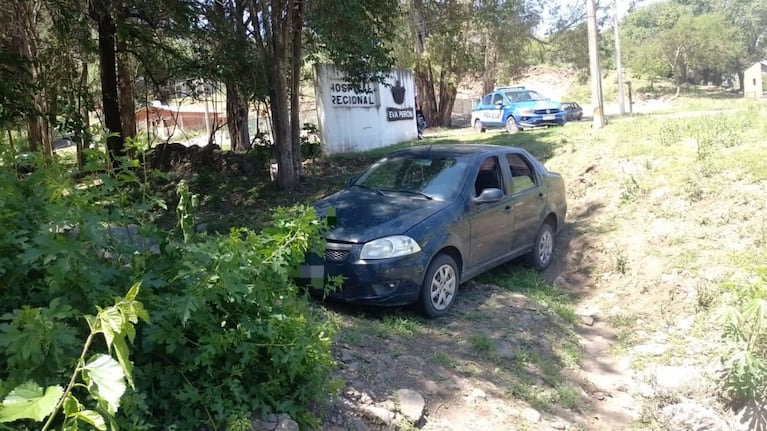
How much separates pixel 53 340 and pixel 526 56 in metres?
38.2

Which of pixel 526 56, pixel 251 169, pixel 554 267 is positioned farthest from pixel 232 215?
pixel 526 56

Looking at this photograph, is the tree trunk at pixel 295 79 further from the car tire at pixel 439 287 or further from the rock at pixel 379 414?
the rock at pixel 379 414

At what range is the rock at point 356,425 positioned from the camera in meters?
3.57

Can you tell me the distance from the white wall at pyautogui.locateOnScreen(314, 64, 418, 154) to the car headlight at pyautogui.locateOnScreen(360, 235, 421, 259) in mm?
9703

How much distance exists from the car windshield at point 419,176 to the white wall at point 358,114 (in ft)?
26.3

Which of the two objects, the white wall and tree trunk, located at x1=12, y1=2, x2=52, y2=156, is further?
the white wall

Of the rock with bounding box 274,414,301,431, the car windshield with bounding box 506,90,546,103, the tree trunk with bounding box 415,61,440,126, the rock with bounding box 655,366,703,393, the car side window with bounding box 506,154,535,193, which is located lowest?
the rock with bounding box 655,366,703,393

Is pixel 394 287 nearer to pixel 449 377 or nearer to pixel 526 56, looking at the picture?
pixel 449 377

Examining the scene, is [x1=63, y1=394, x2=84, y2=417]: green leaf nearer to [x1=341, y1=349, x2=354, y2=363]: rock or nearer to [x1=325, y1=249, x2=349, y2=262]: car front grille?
[x1=341, y1=349, x2=354, y2=363]: rock

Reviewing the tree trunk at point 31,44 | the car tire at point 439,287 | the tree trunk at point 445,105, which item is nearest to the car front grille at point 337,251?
the car tire at point 439,287

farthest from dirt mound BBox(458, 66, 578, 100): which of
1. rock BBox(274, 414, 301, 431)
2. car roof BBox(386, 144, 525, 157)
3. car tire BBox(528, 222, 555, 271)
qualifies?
rock BBox(274, 414, 301, 431)

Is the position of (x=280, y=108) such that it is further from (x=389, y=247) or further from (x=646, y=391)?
(x=646, y=391)

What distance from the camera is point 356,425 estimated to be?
11.8ft

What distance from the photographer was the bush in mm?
2547
